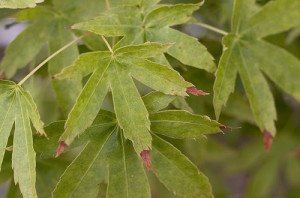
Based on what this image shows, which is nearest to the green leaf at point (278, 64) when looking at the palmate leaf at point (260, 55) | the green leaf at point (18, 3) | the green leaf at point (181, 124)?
the palmate leaf at point (260, 55)

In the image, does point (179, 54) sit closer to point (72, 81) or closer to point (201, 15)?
point (72, 81)

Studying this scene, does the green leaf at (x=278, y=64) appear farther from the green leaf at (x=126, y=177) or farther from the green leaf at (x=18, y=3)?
the green leaf at (x=18, y=3)

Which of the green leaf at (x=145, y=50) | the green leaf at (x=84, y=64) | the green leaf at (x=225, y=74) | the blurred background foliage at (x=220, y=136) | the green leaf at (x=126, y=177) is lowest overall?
the blurred background foliage at (x=220, y=136)

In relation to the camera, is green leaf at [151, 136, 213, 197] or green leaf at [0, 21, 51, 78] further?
green leaf at [0, 21, 51, 78]

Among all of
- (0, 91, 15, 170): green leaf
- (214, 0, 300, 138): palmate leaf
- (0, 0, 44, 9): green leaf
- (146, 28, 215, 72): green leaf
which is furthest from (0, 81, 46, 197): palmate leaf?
(214, 0, 300, 138): palmate leaf

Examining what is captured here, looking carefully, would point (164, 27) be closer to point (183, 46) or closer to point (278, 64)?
point (183, 46)

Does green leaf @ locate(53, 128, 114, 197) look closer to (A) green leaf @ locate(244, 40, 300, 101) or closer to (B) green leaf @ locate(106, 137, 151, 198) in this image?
(B) green leaf @ locate(106, 137, 151, 198)

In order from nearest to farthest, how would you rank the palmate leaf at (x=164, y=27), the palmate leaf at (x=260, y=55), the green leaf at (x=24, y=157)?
the green leaf at (x=24, y=157)
the palmate leaf at (x=164, y=27)
the palmate leaf at (x=260, y=55)
